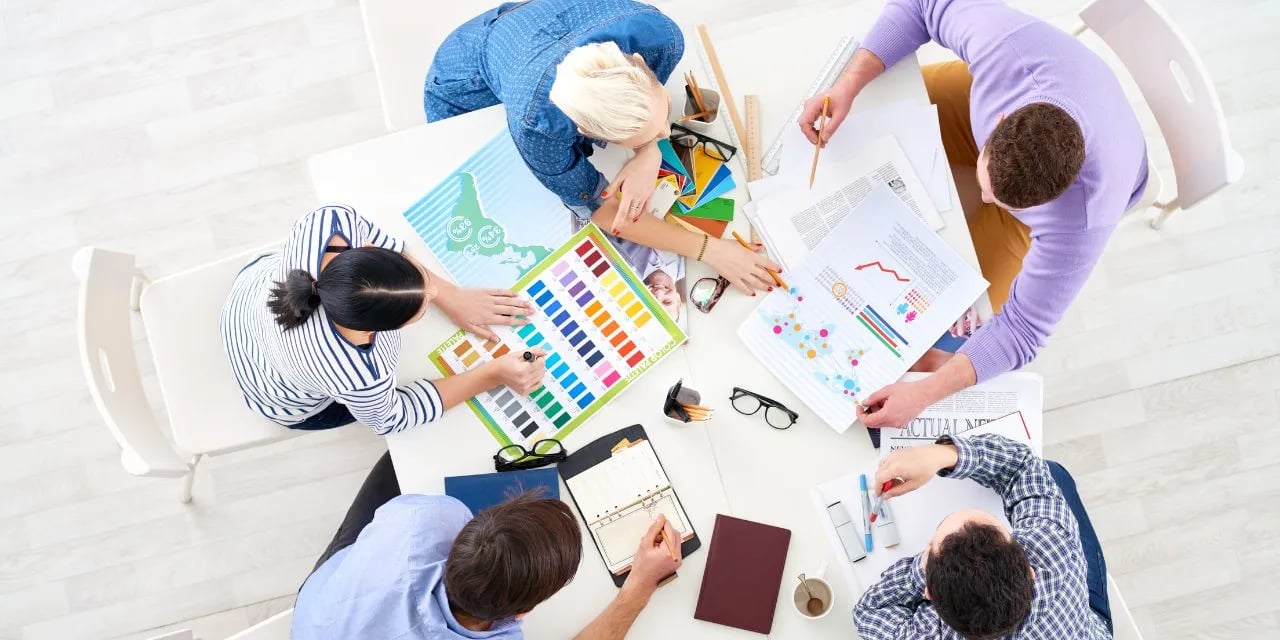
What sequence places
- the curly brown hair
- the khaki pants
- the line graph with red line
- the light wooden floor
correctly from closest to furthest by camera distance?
the curly brown hair < the line graph with red line < the khaki pants < the light wooden floor

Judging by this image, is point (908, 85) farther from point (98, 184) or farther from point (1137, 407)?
point (98, 184)

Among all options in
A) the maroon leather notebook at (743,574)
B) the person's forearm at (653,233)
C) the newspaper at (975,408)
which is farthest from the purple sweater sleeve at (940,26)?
the maroon leather notebook at (743,574)

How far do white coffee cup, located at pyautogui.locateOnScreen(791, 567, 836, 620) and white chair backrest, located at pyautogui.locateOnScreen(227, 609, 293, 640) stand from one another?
1097 millimetres

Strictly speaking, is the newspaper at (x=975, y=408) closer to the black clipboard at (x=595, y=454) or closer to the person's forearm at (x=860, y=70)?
the black clipboard at (x=595, y=454)

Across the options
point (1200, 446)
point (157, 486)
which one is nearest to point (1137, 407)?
point (1200, 446)

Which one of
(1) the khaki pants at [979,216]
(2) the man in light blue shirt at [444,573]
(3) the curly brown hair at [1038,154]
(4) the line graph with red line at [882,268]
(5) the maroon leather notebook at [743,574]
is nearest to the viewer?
(2) the man in light blue shirt at [444,573]

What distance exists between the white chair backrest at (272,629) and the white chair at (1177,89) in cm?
229

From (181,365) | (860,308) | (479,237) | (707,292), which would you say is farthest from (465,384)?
(860,308)

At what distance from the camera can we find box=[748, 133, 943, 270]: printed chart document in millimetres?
1801

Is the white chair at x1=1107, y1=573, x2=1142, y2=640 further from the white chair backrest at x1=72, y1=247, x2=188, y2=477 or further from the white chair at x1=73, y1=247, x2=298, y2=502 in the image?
the white chair backrest at x1=72, y1=247, x2=188, y2=477

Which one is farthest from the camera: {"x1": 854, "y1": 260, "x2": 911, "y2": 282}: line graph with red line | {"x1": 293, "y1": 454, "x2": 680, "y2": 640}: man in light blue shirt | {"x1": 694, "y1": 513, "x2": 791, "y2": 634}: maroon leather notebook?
{"x1": 854, "y1": 260, "x2": 911, "y2": 282}: line graph with red line

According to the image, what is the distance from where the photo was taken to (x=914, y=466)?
5.33ft

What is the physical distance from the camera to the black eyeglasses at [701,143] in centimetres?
183

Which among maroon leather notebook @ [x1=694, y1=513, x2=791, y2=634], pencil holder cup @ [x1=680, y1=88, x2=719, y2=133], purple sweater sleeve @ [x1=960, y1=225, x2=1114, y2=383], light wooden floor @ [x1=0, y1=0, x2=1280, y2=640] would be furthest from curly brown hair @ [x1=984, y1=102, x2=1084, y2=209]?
light wooden floor @ [x1=0, y1=0, x2=1280, y2=640]
